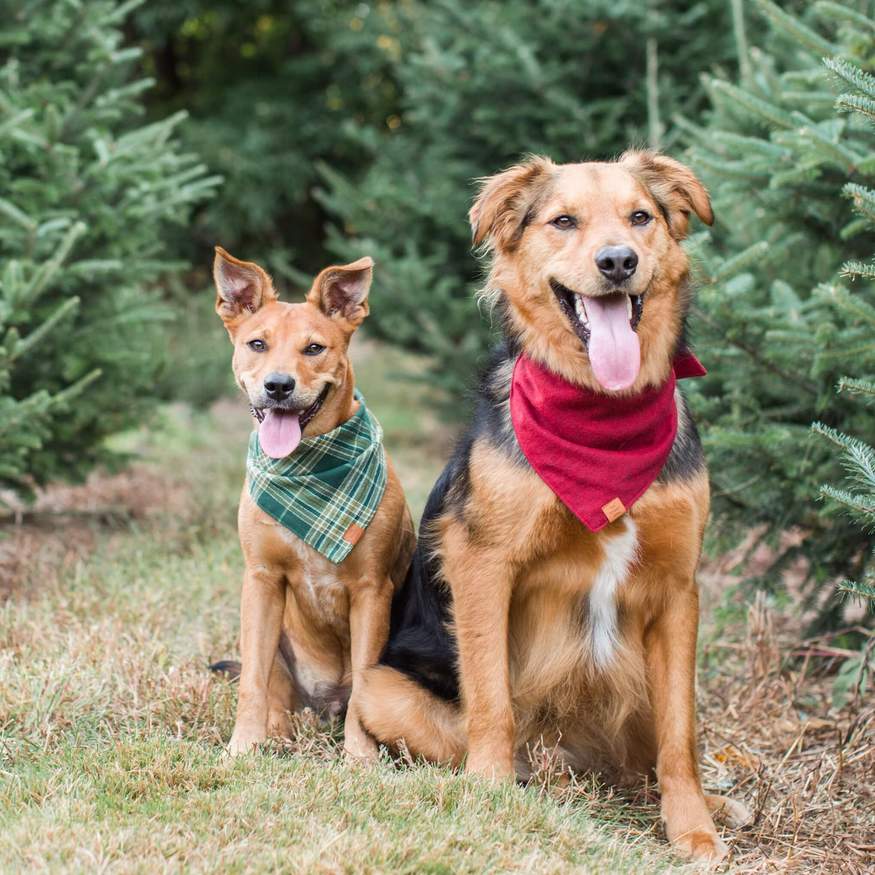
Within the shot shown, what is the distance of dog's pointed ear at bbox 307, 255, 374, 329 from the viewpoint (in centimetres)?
434

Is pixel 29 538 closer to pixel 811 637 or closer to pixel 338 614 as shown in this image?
pixel 338 614

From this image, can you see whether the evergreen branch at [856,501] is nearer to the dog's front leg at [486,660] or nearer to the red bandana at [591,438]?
the red bandana at [591,438]

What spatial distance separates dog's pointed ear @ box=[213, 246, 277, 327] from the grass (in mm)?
1439

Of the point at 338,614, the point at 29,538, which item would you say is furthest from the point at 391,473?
the point at 29,538

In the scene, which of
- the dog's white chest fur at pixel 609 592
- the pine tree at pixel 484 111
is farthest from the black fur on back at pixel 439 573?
the pine tree at pixel 484 111

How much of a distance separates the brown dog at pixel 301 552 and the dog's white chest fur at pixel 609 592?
881mm

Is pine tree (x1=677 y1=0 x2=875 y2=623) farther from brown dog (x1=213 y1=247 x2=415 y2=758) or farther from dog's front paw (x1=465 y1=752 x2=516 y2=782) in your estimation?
dog's front paw (x1=465 y1=752 x2=516 y2=782)

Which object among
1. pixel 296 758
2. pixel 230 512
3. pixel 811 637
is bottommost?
pixel 230 512

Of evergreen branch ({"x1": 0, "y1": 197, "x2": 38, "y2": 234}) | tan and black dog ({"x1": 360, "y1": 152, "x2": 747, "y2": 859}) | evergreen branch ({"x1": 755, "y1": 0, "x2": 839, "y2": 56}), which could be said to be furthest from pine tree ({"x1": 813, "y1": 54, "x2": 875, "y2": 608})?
evergreen branch ({"x1": 0, "y1": 197, "x2": 38, "y2": 234})

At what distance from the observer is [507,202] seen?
3.77 m

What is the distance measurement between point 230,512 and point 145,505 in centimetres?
84

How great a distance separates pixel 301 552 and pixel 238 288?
3.64 ft

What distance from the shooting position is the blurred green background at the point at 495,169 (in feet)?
15.1

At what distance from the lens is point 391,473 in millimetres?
4395
